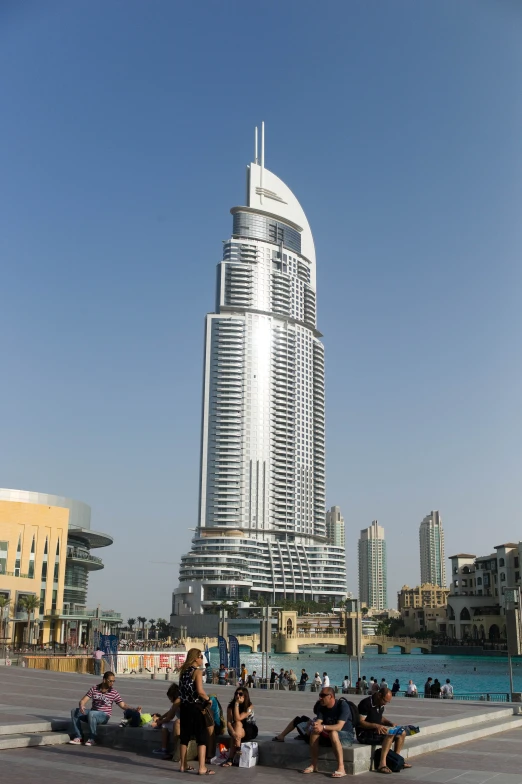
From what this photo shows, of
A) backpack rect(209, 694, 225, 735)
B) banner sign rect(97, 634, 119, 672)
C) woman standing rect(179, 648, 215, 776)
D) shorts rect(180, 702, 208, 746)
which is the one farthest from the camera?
banner sign rect(97, 634, 119, 672)

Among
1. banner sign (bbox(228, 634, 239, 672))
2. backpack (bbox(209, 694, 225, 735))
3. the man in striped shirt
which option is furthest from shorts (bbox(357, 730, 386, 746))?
banner sign (bbox(228, 634, 239, 672))

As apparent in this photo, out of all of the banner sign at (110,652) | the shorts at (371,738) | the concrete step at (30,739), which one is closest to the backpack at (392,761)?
the shorts at (371,738)

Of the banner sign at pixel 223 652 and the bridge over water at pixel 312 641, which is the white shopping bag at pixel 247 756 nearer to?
the banner sign at pixel 223 652

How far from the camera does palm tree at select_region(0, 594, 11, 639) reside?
65000 mm

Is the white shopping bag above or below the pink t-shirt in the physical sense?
below

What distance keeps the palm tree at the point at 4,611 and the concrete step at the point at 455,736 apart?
5302 centimetres

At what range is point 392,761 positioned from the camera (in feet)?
40.8

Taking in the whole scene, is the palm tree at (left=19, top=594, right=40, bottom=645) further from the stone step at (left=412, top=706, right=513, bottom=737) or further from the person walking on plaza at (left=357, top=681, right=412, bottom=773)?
the person walking on plaza at (left=357, top=681, right=412, bottom=773)

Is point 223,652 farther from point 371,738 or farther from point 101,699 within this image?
Answer: point 371,738

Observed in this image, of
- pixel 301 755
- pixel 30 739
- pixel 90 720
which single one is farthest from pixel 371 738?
pixel 30 739

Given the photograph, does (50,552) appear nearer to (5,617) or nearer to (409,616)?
(5,617)

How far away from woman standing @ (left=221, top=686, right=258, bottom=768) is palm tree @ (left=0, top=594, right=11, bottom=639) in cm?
5620

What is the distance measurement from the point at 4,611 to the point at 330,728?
210 feet

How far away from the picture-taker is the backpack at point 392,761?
12398 millimetres
